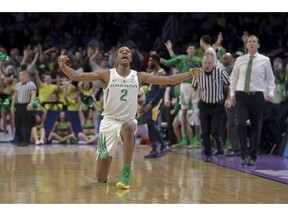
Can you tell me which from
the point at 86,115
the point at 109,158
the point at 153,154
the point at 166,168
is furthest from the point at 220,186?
the point at 86,115

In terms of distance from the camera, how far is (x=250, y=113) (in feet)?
37.4

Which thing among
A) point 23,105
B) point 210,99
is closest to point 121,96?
point 210,99

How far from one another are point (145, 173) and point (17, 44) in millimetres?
14090

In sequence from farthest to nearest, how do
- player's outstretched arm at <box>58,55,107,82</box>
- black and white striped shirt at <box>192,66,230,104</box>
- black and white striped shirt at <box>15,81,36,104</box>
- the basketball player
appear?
black and white striped shirt at <box>15,81,36,104</box>
black and white striped shirt at <box>192,66,230,104</box>
the basketball player
player's outstretched arm at <box>58,55,107,82</box>

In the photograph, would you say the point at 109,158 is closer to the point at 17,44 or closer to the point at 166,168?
the point at 166,168

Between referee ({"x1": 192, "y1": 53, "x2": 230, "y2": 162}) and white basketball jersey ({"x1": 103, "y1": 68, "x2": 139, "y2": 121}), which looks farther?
referee ({"x1": 192, "y1": 53, "x2": 230, "y2": 162})

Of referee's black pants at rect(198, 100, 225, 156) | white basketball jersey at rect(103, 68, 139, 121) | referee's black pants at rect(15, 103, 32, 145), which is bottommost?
referee's black pants at rect(15, 103, 32, 145)

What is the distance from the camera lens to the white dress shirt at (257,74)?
11.3 metres

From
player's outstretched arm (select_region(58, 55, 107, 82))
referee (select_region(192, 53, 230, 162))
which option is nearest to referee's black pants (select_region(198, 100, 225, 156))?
referee (select_region(192, 53, 230, 162))

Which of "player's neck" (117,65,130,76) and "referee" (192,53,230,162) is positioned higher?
"player's neck" (117,65,130,76)

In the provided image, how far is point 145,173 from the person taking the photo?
10.3 meters

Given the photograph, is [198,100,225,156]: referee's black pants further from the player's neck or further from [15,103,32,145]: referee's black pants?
[15,103,32,145]: referee's black pants

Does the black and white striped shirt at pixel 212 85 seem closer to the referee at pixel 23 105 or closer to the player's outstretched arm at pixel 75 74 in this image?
the player's outstretched arm at pixel 75 74

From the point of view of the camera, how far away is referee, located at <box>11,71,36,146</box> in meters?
17.3
